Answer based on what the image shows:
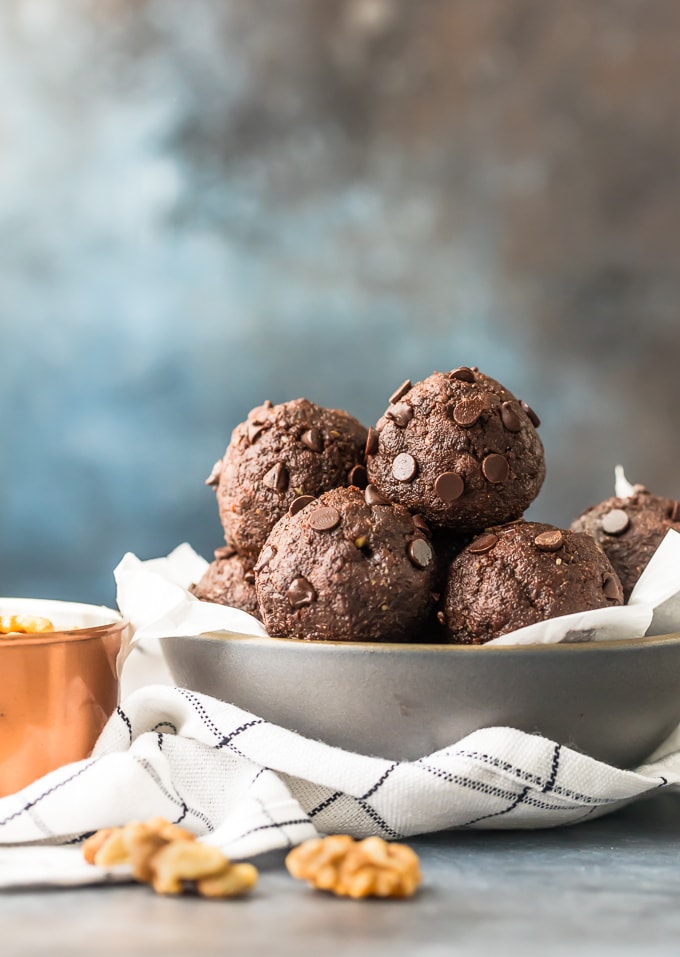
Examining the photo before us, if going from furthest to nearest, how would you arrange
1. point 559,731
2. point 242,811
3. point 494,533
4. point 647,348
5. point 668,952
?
point 647,348 < point 494,533 < point 559,731 < point 242,811 < point 668,952

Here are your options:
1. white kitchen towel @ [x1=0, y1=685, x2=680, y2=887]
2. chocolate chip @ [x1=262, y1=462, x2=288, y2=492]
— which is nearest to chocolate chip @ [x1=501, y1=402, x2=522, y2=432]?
chocolate chip @ [x1=262, y1=462, x2=288, y2=492]

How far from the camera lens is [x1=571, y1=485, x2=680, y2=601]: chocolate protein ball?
5.39 feet

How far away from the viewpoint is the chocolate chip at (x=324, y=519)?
139 cm

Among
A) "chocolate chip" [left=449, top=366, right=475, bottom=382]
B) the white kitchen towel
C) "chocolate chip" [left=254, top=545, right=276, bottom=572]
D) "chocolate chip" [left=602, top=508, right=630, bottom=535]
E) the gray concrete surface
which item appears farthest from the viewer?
"chocolate chip" [left=602, top=508, right=630, bottom=535]

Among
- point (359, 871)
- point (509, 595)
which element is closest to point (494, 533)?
point (509, 595)

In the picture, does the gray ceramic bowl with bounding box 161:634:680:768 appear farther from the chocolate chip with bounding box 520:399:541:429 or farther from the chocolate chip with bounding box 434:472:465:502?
the chocolate chip with bounding box 520:399:541:429

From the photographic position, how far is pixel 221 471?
1676mm

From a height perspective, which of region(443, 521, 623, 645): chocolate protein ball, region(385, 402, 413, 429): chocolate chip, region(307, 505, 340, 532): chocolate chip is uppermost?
region(385, 402, 413, 429): chocolate chip

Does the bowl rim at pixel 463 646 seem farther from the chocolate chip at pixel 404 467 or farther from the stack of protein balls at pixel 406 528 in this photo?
the chocolate chip at pixel 404 467

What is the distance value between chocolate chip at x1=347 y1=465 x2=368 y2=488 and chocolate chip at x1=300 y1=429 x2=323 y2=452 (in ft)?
0.19

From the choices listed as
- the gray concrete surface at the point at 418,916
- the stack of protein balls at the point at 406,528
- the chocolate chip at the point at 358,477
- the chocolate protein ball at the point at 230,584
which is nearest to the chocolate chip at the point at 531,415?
the stack of protein balls at the point at 406,528

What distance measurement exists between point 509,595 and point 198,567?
2.48 ft

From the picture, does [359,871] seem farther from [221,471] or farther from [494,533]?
[221,471]

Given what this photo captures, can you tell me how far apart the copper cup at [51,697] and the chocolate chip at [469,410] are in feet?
1.79
